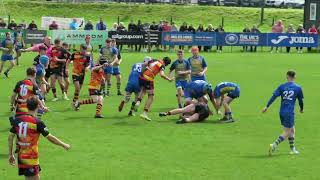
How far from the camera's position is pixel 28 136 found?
1071 cm

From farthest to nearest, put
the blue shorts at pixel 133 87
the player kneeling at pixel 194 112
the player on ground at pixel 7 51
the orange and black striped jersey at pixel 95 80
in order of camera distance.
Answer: the player on ground at pixel 7 51
the blue shorts at pixel 133 87
the orange and black striped jersey at pixel 95 80
the player kneeling at pixel 194 112

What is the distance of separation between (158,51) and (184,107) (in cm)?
2753

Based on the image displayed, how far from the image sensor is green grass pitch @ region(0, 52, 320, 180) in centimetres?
1361

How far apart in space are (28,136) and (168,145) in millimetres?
6006

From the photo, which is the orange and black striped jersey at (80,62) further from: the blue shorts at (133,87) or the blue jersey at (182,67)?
the blue jersey at (182,67)

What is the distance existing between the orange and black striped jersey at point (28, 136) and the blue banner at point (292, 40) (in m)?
43.2

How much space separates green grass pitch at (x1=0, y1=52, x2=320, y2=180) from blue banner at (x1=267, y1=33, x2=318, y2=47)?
1039 inches

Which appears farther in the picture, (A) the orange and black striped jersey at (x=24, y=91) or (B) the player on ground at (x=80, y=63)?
(B) the player on ground at (x=80, y=63)

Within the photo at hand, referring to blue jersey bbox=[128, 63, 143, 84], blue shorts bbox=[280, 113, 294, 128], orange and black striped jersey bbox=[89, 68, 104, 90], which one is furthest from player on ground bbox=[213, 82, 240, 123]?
blue shorts bbox=[280, 113, 294, 128]

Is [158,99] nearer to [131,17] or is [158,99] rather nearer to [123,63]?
[123,63]

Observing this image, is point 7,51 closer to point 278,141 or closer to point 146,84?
point 146,84

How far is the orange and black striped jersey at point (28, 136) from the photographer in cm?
1069

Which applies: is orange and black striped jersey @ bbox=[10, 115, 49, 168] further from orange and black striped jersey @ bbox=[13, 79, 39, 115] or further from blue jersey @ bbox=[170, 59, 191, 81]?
blue jersey @ bbox=[170, 59, 191, 81]

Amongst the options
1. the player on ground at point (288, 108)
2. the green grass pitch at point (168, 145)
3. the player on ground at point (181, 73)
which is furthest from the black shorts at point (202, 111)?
the player on ground at point (288, 108)
